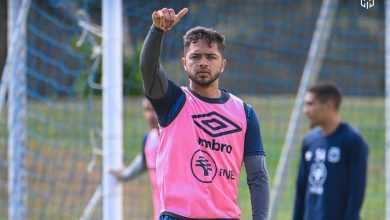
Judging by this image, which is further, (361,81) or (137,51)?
(361,81)

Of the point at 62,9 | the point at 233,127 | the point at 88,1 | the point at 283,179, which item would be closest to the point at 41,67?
the point at 62,9

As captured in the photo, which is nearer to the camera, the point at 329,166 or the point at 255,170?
the point at 255,170

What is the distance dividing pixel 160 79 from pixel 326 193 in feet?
8.81

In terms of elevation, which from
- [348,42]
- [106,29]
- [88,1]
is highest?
[348,42]

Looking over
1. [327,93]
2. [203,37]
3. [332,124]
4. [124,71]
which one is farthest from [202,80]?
[124,71]

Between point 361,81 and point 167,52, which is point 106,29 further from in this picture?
point 361,81

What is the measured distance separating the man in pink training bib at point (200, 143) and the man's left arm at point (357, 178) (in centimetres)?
214

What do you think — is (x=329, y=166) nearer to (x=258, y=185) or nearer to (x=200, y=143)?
(x=258, y=185)

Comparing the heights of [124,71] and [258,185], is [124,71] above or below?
above

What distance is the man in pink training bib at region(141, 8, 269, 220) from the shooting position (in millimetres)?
3996

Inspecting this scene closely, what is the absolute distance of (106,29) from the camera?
662 centimetres

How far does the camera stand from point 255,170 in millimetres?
4137

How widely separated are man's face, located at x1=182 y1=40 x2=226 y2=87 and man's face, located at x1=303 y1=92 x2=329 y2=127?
2524 mm

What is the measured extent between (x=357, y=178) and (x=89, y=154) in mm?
4687
